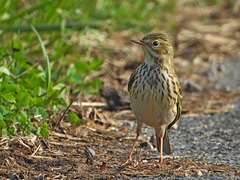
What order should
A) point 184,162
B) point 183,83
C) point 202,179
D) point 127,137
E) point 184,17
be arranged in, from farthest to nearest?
point 184,17 → point 183,83 → point 127,137 → point 184,162 → point 202,179

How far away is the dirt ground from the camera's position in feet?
14.3

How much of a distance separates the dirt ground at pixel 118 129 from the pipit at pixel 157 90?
12.5 inches

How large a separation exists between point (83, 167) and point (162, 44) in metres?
1.63

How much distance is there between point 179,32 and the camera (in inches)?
398

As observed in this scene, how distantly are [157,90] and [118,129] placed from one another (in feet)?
3.97

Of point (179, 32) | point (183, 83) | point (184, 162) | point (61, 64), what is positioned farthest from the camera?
point (179, 32)

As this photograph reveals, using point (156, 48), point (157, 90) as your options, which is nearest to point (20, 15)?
point (156, 48)

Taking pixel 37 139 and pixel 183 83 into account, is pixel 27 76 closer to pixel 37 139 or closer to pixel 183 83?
pixel 37 139

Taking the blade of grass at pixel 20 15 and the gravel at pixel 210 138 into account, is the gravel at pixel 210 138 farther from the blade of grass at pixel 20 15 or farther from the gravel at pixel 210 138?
the blade of grass at pixel 20 15

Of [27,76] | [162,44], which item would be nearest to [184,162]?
[162,44]

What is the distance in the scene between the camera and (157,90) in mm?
4848

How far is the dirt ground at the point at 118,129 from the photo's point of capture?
4371mm

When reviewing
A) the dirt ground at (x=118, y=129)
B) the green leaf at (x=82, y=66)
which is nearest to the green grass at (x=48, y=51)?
the green leaf at (x=82, y=66)

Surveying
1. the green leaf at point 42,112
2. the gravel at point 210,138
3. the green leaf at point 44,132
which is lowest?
the gravel at point 210,138
